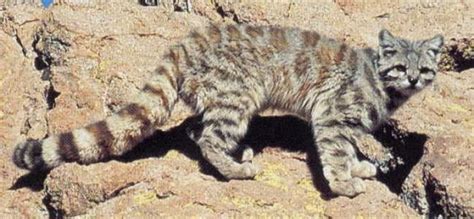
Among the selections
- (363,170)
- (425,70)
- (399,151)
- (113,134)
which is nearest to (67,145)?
(113,134)

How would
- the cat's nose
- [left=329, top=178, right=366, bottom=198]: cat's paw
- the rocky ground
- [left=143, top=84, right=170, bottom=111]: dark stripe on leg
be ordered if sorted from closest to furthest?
the rocky ground → [left=329, top=178, right=366, bottom=198]: cat's paw → [left=143, top=84, right=170, bottom=111]: dark stripe on leg → the cat's nose

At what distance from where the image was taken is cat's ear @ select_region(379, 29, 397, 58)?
802 centimetres

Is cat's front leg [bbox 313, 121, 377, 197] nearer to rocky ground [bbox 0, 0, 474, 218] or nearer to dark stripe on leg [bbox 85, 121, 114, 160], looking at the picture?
rocky ground [bbox 0, 0, 474, 218]

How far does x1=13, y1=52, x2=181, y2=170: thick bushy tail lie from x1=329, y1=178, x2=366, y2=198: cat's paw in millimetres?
1409

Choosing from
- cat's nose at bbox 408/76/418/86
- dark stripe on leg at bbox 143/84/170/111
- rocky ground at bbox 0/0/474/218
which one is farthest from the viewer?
cat's nose at bbox 408/76/418/86

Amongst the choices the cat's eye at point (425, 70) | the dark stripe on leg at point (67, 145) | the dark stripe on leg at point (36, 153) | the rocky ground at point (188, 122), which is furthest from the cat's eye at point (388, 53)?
the dark stripe on leg at point (36, 153)

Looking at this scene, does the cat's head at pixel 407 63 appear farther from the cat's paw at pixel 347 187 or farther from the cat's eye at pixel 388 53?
the cat's paw at pixel 347 187

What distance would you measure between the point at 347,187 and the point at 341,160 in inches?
12.5

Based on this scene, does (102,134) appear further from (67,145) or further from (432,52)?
(432,52)

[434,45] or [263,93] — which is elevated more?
[434,45]

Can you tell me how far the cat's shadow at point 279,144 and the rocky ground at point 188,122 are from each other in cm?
1

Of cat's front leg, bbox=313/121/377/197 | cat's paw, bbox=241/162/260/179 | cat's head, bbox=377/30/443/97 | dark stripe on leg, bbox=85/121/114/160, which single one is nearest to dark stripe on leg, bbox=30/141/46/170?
dark stripe on leg, bbox=85/121/114/160

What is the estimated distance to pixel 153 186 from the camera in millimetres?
7246

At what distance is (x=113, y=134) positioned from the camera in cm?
756
